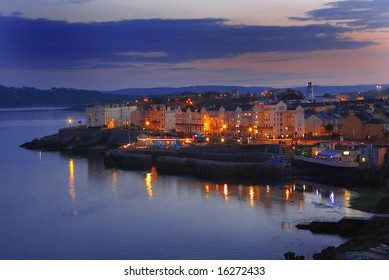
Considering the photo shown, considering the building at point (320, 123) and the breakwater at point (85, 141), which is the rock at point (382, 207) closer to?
the building at point (320, 123)

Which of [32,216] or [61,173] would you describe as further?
[61,173]

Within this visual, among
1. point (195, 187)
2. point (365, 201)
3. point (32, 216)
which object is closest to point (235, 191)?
point (195, 187)

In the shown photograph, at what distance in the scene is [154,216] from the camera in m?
5.46

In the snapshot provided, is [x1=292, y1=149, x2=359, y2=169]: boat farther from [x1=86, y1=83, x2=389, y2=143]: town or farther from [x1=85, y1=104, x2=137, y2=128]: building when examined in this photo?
[x1=85, y1=104, x2=137, y2=128]: building

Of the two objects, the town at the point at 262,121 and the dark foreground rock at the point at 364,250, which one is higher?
the town at the point at 262,121

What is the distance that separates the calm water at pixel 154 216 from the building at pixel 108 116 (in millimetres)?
5500

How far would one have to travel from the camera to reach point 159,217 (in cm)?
541

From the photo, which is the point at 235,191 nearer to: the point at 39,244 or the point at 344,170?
the point at 344,170

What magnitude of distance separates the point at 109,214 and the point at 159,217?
1.48ft

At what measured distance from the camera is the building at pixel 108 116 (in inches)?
545

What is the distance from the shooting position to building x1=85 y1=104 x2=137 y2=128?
13836mm

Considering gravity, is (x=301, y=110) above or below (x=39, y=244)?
above

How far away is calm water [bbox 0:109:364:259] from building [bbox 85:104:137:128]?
5500mm

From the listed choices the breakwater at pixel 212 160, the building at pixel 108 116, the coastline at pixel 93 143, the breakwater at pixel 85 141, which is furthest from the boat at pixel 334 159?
the building at pixel 108 116
